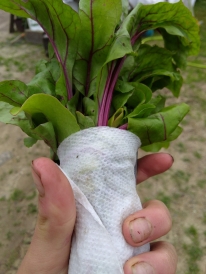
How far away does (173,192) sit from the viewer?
173 centimetres

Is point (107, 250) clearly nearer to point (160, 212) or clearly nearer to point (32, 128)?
point (160, 212)

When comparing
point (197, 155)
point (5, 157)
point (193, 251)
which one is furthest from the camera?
point (5, 157)

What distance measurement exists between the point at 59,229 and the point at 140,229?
175mm

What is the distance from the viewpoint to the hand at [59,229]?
1.98 feet

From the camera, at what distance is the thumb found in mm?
597

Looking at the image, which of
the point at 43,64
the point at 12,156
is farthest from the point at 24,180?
the point at 43,64

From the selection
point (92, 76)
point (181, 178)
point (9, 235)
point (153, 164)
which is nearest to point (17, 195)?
point (9, 235)

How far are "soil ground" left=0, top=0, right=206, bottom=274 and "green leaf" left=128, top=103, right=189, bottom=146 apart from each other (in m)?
0.93

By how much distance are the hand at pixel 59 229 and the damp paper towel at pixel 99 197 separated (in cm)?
3

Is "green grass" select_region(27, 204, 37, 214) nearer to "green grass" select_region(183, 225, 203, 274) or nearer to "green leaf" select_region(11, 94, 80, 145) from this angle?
"green grass" select_region(183, 225, 203, 274)

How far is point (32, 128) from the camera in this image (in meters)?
0.71

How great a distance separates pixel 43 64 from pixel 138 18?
0.97 feet

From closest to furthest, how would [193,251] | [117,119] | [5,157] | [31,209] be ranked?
[117,119] → [193,251] → [31,209] → [5,157]

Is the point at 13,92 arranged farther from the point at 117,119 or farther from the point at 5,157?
the point at 5,157
